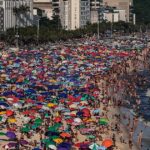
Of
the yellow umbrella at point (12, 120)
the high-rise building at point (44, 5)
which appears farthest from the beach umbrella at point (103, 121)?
the high-rise building at point (44, 5)

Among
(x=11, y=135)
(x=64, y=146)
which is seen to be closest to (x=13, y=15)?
(x=11, y=135)

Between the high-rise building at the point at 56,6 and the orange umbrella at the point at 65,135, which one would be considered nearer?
the orange umbrella at the point at 65,135

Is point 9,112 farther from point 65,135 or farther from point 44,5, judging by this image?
point 44,5

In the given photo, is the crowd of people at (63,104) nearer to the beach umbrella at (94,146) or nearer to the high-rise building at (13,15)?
the beach umbrella at (94,146)

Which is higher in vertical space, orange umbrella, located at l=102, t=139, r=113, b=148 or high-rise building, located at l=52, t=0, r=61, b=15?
high-rise building, located at l=52, t=0, r=61, b=15

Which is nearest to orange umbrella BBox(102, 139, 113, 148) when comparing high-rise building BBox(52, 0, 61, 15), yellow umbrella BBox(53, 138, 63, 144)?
yellow umbrella BBox(53, 138, 63, 144)

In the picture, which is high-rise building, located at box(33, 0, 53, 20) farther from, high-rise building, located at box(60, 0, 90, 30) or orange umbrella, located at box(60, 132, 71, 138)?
orange umbrella, located at box(60, 132, 71, 138)

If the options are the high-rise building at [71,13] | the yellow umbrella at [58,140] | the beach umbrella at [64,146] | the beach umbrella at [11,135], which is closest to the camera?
the beach umbrella at [64,146]
